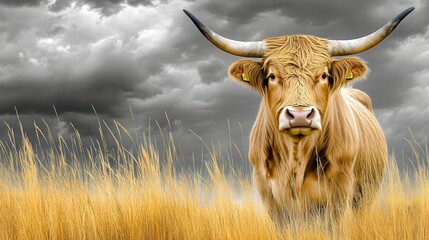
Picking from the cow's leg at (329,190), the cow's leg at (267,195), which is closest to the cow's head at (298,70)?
the cow's leg at (329,190)

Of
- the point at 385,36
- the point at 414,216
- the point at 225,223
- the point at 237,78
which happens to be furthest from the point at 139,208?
the point at 385,36

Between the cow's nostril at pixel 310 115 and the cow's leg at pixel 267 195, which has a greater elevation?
the cow's nostril at pixel 310 115

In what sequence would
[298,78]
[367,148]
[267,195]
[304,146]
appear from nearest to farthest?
1. [298,78]
2. [304,146]
3. [267,195]
4. [367,148]

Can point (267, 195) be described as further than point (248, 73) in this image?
Yes

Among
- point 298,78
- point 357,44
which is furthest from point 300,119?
point 357,44

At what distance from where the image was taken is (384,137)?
27.2 feet

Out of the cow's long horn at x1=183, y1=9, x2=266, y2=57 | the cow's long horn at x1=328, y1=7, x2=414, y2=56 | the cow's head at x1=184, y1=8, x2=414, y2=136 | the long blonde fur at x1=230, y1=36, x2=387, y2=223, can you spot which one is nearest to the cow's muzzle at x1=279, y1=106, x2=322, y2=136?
the cow's head at x1=184, y1=8, x2=414, y2=136

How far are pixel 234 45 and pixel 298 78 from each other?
979 mm

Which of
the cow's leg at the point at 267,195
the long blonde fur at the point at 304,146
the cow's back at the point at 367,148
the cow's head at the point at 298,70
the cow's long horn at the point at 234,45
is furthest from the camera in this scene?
the cow's back at the point at 367,148

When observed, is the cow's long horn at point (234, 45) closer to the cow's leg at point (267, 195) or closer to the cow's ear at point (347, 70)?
the cow's ear at point (347, 70)

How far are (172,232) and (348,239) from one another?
1.63 m

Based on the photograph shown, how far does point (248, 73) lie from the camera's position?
19.6ft

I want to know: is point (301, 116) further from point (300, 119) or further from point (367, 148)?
point (367, 148)

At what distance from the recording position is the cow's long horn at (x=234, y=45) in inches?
236
